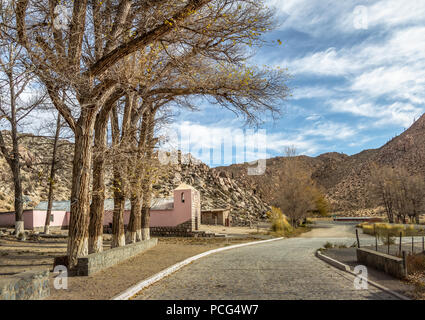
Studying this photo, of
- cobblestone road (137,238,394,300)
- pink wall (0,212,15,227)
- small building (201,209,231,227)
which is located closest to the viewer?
cobblestone road (137,238,394,300)

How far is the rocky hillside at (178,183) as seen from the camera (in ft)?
131

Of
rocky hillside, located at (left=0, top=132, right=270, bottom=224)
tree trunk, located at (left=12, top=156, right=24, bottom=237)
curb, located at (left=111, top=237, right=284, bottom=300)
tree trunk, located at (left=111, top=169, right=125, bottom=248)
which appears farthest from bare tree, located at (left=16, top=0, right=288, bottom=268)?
rocky hillside, located at (left=0, top=132, right=270, bottom=224)

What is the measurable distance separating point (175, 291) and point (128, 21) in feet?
25.0

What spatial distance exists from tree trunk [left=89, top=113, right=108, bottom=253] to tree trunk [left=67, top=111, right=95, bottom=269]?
1354 mm

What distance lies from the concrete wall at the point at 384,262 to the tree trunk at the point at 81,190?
8081 mm

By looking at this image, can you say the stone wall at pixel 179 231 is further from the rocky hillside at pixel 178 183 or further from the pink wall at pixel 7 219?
the pink wall at pixel 7 219

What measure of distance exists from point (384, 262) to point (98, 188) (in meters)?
9.17

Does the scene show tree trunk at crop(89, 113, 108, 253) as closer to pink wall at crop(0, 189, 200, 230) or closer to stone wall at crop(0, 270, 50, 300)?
stone wall at crop(0, 270, 50, 300)

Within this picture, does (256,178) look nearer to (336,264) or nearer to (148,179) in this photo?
(148,179)

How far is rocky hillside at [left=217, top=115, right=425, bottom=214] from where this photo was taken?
7369 cm
